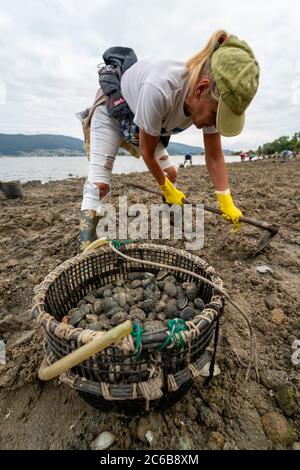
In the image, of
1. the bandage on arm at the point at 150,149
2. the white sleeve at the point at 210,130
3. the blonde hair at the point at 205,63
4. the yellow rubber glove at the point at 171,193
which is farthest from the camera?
the yellow rubber glove at the point at 171,193

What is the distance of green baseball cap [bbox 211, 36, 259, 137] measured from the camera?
4.00 ft

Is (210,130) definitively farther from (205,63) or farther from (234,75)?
(234,75)

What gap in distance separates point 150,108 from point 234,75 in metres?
0.54

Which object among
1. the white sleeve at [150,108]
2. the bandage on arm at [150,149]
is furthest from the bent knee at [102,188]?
the white sleeve at [150,108]

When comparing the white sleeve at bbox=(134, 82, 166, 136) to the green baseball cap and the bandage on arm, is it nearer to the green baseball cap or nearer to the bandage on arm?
the bandage on arm

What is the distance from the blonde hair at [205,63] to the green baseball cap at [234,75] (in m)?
0.07

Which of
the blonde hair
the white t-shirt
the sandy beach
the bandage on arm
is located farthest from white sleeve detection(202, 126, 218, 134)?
the sandy beach

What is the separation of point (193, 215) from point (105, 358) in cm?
298

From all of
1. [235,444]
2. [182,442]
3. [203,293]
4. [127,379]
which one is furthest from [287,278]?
[127,379]

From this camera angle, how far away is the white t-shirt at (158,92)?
1498 millimetres

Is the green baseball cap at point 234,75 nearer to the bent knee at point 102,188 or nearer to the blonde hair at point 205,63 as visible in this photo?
the blonde hair at point 205,63

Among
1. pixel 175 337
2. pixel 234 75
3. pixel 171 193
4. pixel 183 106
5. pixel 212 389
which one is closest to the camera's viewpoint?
pixel 175 337

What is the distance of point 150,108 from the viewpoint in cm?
156

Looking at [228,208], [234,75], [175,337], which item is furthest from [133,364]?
[228,208]
